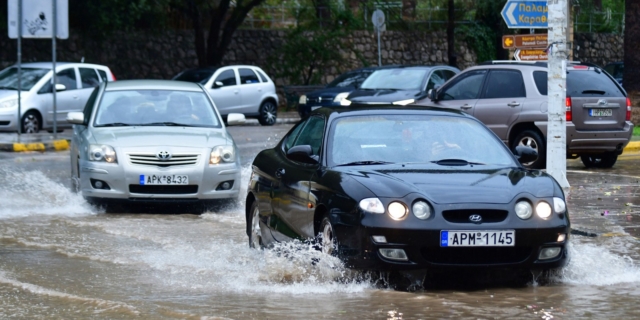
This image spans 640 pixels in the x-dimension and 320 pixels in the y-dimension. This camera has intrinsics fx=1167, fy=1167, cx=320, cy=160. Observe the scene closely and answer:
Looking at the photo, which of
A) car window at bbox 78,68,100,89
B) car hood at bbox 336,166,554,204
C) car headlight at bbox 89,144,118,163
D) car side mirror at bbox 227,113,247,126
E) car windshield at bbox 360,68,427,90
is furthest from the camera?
car window at bbox 78,68,100,89

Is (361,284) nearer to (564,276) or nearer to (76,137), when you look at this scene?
(564,276)

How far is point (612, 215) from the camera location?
1246 centimetres

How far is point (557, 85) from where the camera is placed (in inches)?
464

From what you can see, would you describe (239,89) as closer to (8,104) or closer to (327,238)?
(8,104)

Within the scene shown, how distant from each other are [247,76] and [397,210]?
23446mm

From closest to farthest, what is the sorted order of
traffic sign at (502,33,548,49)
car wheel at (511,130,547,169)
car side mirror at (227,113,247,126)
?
1. car side mirror at (227,113,247,126)
2. traffic sign at (502,33,548,49)
3. car wheel at (511,130,547,169)

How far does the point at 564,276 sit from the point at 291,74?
102 ft

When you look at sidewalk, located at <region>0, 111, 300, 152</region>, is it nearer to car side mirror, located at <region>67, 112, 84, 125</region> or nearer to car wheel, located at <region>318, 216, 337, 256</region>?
car side mirror, located at <region>67, 112, 84, 125</region>

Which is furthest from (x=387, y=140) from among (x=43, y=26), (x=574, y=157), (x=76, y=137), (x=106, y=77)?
(x=106, y=77)

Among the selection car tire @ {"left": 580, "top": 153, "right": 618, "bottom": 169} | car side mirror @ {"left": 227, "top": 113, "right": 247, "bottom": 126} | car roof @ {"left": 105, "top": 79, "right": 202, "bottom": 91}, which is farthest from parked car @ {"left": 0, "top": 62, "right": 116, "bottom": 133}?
car tire @ {"left": 580, "top": 153, "right": 618, "bottom": 169}

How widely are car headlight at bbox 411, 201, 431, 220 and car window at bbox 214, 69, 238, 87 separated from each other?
882 inches

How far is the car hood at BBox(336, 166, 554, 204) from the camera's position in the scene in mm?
7648

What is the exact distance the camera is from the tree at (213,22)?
34188 millimetres

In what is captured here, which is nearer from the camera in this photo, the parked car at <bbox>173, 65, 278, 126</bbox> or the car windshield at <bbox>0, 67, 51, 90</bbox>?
the car windshield at <bbox>0, 67, 51, 90</bbox>
